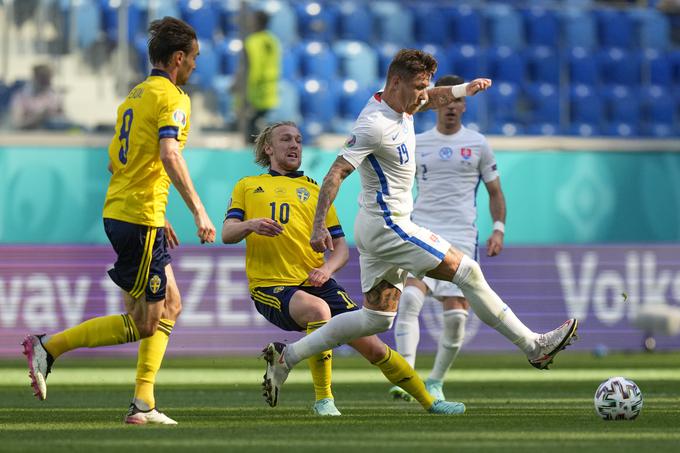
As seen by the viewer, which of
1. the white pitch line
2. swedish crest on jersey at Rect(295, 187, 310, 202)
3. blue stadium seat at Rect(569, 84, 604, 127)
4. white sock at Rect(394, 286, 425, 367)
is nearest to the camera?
swedish crest on jersey at Rect(295, 187, 310, 202)

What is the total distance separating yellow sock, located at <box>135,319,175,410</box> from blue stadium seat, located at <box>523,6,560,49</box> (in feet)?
44.7

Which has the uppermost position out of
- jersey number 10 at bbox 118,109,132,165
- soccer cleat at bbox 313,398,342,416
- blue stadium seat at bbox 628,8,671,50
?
blue stadium seat at bbox 628,8,671,50

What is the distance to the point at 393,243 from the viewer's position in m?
7.22

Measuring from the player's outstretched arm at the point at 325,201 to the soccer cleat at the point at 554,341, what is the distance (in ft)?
4.13

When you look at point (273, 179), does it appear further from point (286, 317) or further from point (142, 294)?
point (142, 294)

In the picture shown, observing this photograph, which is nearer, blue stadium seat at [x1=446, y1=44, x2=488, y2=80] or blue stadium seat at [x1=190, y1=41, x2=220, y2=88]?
blue stadium seat at [x1=190, y1=41, x2=220, y2=88]

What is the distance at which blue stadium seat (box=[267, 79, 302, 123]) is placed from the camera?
17.3 meters

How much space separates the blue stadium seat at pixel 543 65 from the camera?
19484mm

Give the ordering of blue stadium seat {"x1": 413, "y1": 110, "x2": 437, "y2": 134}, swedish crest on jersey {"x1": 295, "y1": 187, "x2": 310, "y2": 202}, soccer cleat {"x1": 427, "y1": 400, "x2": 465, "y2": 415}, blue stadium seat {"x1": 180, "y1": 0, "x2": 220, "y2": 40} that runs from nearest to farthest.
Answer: soccer cleat {"x1": 427, "y1": 400, "x2": 465, "y2": 415} < swedish crest on jersey {"x1": 295, "y1": 187, "x2": 310, "y2": 202} < blue stadium seat {"x1": 413, "y1": 110, "x2": 437, "y2": 134} < blue stadium seat {"x1": 180, "y1": 0, "x2": 220, "y2": 40}

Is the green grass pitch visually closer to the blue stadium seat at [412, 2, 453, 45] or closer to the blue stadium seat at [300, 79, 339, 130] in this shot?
the blue stadium seat at [300, 79, 339, 130]

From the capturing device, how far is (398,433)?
663 centimetres

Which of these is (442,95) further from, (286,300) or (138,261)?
(138,261)

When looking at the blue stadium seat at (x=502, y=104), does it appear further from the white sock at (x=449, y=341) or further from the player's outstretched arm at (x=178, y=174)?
the player's outstretched arm at (x=178, y=174)

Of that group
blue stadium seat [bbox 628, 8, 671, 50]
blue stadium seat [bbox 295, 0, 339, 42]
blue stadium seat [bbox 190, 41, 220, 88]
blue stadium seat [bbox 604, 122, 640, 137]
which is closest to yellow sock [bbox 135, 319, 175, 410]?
blue stadium seat [bbox 190, 41, 220, 88]
